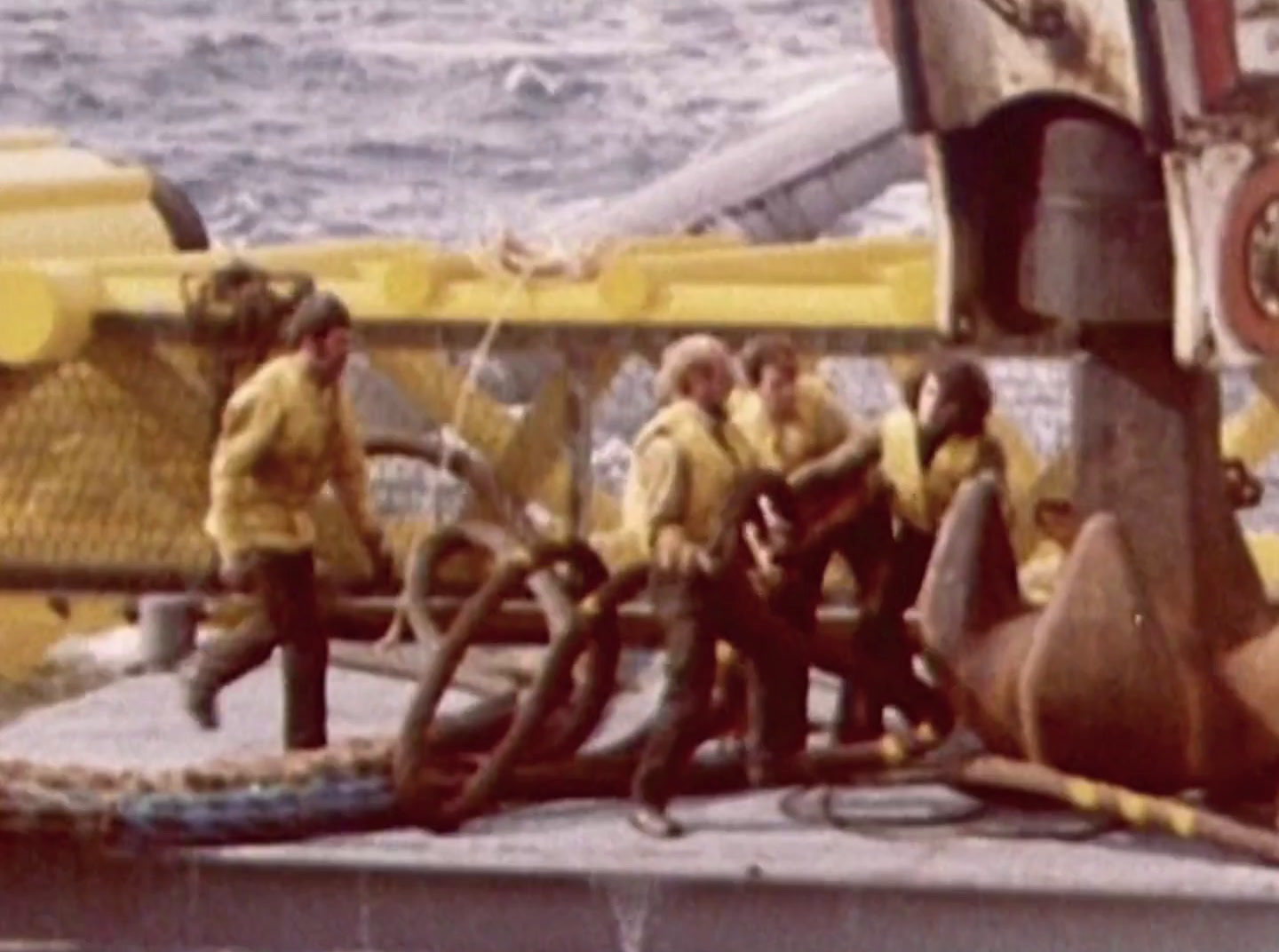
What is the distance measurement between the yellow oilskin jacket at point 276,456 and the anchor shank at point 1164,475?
1.96m

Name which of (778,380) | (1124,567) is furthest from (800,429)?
(1124,567)

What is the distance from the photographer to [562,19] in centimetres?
5366

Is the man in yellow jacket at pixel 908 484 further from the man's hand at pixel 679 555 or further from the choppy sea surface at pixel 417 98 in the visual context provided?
the choppy sea surface at pixel 417 98

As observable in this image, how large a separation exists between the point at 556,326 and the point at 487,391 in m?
0.83

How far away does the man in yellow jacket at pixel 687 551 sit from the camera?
36.3 feet

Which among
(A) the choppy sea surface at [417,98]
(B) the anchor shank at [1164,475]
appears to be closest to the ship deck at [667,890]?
(B) the anchor shank at [1164,475]

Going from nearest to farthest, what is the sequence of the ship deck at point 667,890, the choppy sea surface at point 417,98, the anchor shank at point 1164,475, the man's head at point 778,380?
the ship deck at point 667,890 → the anchor shank at point 1164,475 → the man's head at point 778,380 → the choppy sea surface at point 417,98

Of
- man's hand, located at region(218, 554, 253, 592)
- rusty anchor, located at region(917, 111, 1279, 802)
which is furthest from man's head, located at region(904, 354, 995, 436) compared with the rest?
man's hand, located at region(218, 554, 253, 592)

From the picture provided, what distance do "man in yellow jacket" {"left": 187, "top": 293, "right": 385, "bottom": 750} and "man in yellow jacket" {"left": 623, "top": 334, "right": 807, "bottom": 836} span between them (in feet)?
2.95

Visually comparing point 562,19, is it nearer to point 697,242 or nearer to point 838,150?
point 838,150

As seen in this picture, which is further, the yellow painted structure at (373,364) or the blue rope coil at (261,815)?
the yellow painted structure at (373,364)

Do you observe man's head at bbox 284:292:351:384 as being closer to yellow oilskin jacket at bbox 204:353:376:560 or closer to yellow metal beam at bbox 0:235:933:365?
yellow oilskin jacket at bbox 204:353:376:560

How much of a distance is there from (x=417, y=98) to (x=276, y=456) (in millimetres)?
36531

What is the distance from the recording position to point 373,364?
1477cm
